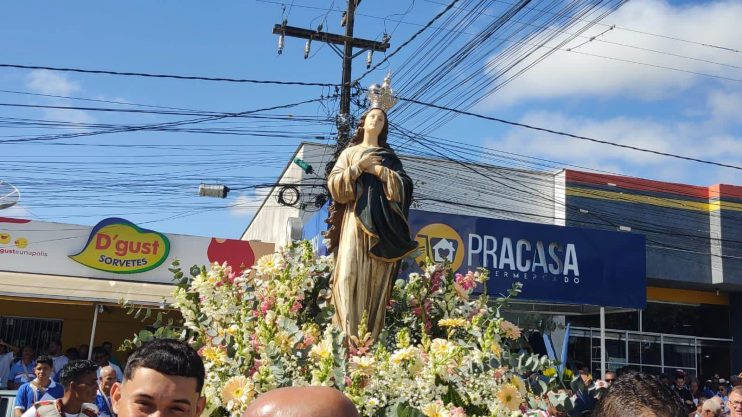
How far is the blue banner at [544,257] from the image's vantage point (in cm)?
1220

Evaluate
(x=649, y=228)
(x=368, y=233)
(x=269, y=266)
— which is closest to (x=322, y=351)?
(x=269, y=266)

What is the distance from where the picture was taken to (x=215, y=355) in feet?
11.3

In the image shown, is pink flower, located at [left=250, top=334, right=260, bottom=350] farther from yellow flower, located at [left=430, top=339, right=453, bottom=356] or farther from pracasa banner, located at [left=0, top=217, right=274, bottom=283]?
pracasa banner, located at [left=0, top=217, right=274, bottom=283]

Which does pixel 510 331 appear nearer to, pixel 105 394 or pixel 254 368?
pixel 254 368

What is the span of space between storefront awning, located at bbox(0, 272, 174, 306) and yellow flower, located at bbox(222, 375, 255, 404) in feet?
33.7

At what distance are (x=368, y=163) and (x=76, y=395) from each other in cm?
237

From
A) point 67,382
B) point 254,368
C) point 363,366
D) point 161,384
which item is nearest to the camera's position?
point 161,384

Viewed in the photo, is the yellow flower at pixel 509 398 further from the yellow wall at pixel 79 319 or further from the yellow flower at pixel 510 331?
the yellow wall at pixel 79 319

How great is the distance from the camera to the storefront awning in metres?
13.1

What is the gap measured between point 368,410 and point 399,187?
2.03m

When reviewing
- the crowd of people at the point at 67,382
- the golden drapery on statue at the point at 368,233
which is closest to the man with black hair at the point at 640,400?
the crowd of people at the point at 67,382

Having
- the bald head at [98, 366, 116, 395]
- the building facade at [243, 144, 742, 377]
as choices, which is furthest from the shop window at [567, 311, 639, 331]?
the bald head at [98, 366, 116, 395]

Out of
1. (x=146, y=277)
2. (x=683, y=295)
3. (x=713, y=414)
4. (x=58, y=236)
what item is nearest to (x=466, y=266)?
(x=713, y=414)

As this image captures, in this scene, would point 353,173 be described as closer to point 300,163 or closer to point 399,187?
point 399,187
